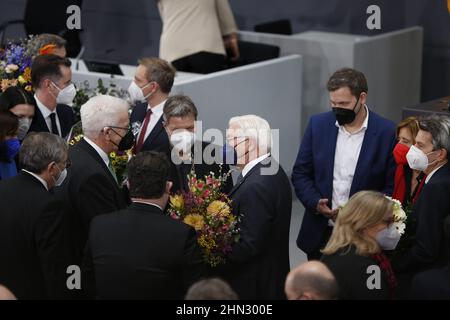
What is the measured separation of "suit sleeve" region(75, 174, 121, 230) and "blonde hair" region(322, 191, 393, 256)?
1.07 m

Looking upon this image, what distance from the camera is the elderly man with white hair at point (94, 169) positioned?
14.0 feet

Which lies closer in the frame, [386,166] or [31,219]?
[31,219]

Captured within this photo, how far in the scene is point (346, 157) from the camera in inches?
203

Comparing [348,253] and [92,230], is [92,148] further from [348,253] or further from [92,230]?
[348,253]

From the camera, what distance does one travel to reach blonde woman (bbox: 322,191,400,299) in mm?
3676

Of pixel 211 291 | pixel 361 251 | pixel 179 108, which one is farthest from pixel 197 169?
pixel 211 291

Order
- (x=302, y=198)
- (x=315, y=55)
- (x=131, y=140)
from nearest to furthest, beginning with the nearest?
(x=131, y=140) → (x=302, y=198) → (x=315, y=55)

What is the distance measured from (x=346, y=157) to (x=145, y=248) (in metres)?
1.81

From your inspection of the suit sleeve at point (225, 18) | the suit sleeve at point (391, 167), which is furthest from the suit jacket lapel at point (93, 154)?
the suit sleeve at point (225, 18)

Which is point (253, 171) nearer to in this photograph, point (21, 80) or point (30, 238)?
point (30, 238)
